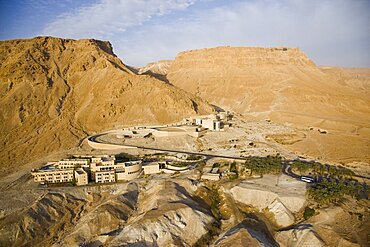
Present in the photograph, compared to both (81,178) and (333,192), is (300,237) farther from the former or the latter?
(81,178)

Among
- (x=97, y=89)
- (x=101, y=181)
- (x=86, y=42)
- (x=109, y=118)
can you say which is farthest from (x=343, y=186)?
(x=86, y=42)

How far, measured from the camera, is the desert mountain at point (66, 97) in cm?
7225

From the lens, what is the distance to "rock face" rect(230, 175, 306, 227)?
33.7 metres

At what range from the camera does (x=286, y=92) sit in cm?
10675

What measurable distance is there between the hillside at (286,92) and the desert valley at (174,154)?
1.92 ft

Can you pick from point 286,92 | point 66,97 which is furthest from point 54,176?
A: point 286,92

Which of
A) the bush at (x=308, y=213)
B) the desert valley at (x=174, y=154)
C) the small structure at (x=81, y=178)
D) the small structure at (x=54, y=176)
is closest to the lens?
the bush at (x=308, y=213)

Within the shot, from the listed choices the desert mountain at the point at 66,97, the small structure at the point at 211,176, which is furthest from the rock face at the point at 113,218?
the desert mountain at the point at 66,97

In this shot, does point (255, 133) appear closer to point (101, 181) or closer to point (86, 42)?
point (101, 181)

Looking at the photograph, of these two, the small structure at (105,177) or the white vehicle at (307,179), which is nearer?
the white vehicle at (307,179)

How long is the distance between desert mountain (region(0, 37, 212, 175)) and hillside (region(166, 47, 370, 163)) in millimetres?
24270

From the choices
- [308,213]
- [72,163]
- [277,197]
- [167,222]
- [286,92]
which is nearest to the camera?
[167,222]

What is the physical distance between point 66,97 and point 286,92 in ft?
236

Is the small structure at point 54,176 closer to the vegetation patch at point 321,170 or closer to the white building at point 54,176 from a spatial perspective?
the white building at point 54,176
